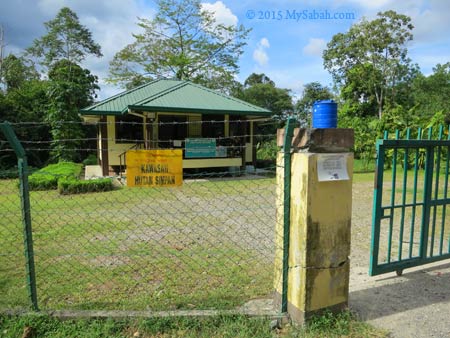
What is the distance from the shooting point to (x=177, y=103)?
12.7 m

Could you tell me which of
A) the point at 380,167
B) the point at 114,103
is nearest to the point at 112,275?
the point at 380,167

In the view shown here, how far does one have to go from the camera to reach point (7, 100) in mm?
17359

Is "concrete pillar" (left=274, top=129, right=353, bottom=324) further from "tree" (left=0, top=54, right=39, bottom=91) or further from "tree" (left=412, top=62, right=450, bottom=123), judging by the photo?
"tree" (left=412, top=62, right=450, bottom=123)

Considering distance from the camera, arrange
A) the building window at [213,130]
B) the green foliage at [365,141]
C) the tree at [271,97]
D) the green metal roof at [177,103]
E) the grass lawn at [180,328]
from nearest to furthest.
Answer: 1. the grass lawn at [180,328]
2. the green metal roof at [177,103]
3. the building window at [213,130]
4. the green foliage at [365,141]
5. the tree at [271,97]

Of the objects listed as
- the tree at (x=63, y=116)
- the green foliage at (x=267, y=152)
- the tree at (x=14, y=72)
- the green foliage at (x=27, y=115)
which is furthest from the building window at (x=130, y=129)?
the tree at (x=14, y=72)

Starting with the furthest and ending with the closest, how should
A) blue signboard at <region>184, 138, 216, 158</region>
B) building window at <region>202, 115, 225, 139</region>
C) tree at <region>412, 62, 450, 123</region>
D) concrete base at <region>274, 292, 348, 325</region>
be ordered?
tree at <region>412, 62, 450, 123</region>, building window at <region>202, 115, 225, 139</region>, blue signboard at <region>184, 138, 216, 158</region>, concrete base at <region>274, 292, 348, 325</region>

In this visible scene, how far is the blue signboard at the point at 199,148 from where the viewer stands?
13.0 m

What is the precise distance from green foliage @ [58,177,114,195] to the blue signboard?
390cm

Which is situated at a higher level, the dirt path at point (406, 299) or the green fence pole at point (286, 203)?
the green fence pole at point (286, 203)

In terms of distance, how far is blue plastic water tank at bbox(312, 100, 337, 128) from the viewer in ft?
8.67

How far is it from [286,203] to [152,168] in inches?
49.3

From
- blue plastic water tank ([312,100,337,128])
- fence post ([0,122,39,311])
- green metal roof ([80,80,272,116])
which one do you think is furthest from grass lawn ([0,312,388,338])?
green metal roof ([80,80,272,116])

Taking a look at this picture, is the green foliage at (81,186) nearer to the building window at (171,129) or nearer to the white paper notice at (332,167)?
the building window at (171,129)

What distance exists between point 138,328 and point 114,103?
12766 mm
